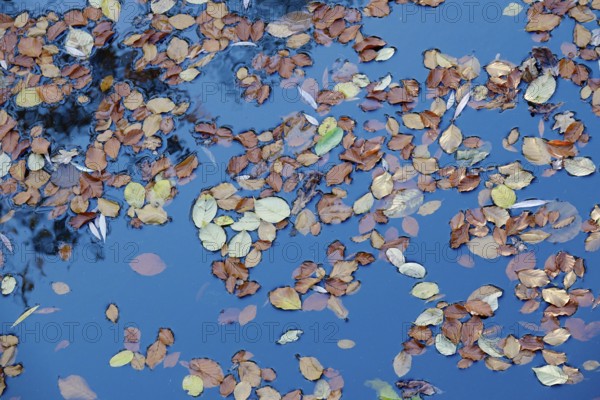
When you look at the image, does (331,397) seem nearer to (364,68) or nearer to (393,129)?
(393,129)

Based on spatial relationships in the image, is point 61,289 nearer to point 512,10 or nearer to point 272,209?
point 272,209

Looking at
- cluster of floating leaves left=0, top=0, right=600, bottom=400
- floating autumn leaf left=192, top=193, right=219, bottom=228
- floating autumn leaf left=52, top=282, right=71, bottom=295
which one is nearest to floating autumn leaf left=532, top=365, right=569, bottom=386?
cluster of floating leaves left=0, top=0, right=600, bottom=400

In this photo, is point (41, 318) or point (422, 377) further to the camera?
point (41, 318)

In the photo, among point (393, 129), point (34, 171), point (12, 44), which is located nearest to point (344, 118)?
point (393, 129)

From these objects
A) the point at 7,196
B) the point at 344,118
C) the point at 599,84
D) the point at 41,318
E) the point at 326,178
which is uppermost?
the point at 599,84

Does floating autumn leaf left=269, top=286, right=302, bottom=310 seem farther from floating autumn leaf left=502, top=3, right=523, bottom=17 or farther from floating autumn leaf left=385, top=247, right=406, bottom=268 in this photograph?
floating autumn leaf left=502, top=3, right=523, bottom=17

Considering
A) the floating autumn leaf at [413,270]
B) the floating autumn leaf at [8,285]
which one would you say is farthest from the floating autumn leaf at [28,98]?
the floating autumn leaf at [413,270]
